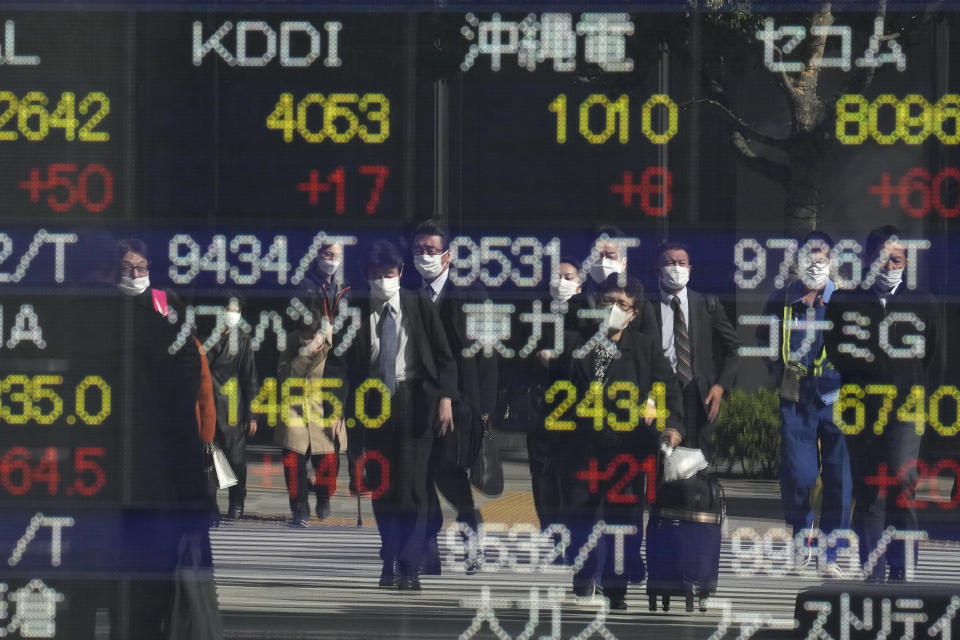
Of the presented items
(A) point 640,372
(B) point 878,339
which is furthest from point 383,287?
(B) point 878,339

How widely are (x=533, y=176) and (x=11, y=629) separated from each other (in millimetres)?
2663

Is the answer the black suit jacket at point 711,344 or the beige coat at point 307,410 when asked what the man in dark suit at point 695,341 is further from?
the beige coat at point 307,410

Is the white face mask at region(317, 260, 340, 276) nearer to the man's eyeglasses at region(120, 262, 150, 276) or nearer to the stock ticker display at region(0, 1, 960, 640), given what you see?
the stock ticker display at region(0, 1, 960, 640)

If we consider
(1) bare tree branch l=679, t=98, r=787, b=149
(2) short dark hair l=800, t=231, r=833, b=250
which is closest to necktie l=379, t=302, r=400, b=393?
(1) bare tree branch l=679, t=98, r=787, b=149

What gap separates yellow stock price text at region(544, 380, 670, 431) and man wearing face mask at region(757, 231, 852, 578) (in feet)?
1.56

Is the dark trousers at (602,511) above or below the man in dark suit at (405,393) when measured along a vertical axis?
below

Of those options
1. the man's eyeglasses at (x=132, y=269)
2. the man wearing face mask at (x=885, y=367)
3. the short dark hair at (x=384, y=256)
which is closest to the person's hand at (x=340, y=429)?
the short dark hair at (x=384, y=256)

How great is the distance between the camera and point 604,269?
6832mm

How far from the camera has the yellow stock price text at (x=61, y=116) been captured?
6.94m

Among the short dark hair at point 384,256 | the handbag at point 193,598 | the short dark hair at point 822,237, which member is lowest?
the handbag at point 193,598

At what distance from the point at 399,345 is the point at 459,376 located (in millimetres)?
259

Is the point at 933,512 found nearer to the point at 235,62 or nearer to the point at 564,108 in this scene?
the point at 564,108

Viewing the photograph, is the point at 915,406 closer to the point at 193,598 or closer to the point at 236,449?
the point at 236,449

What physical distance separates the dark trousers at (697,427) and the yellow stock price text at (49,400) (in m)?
2.19
